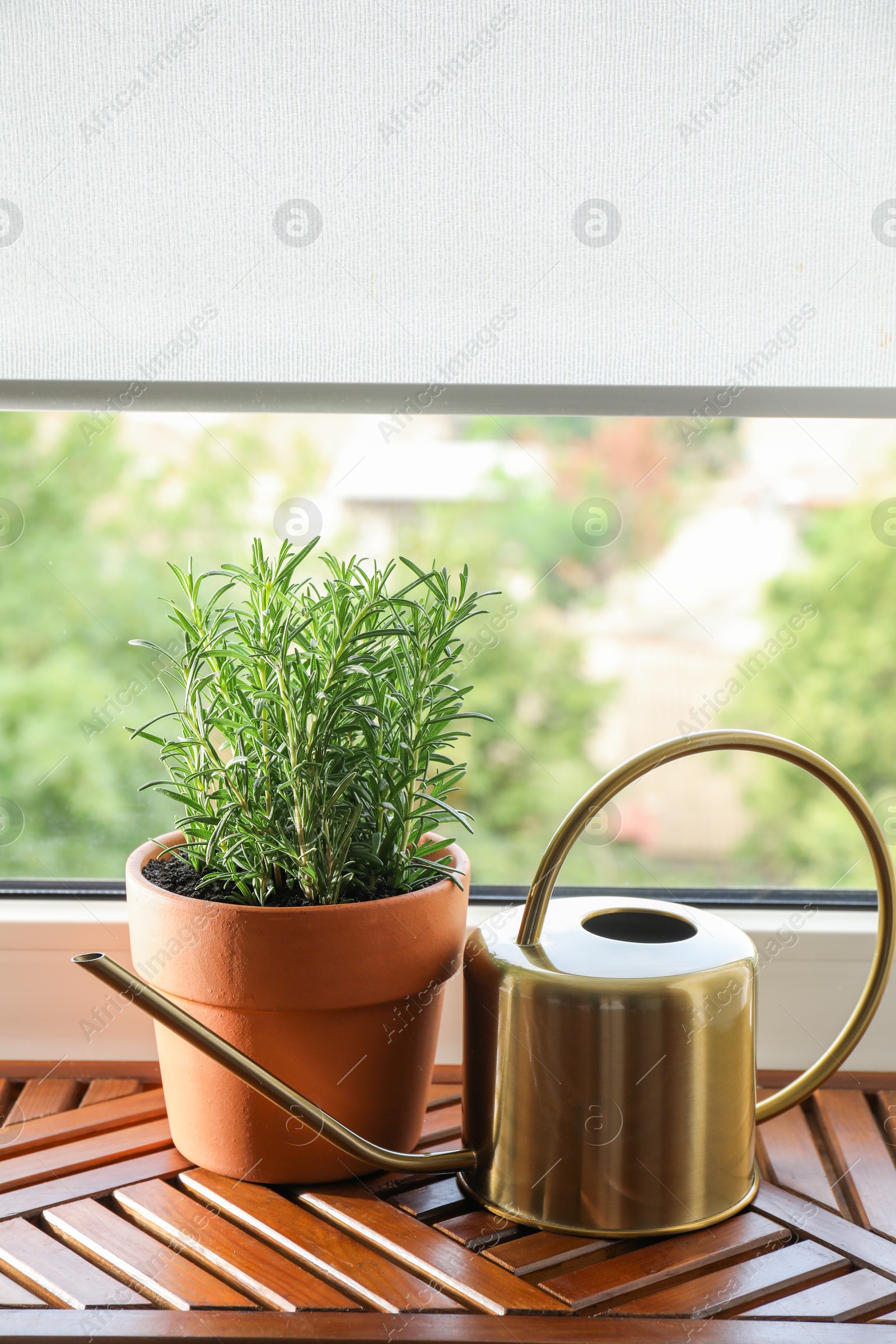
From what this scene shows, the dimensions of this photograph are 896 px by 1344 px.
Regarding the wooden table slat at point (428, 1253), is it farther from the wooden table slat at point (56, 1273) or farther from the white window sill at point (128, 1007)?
the white window sill at point (128, 1007)

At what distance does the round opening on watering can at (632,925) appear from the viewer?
2.52 feet

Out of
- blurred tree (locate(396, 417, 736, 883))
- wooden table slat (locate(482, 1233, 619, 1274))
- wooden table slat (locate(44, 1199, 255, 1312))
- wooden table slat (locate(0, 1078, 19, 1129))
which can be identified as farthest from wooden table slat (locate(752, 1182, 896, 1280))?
blurred tree (locate(396, 417, 736, 883))

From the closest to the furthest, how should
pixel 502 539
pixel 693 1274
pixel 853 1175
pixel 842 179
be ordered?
pixel 693 1274 < pixel 853 1175 < pixel 842 179 < pixel 502 539

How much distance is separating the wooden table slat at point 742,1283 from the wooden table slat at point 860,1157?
0.19ft

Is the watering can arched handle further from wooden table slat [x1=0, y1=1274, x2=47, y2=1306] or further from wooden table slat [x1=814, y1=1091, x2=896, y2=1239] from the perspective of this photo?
wooden table slat [x1=0, y1=1274, x2=47, y2=1306]

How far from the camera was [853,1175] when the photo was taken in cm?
78

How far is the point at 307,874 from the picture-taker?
2.39 ft

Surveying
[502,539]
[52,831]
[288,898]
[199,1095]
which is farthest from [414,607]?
[502,539]

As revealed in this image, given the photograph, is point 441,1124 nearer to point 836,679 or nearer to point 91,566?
point 91,566

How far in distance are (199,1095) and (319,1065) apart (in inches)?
3.7

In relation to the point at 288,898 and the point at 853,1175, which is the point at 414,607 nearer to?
the point at 288,898

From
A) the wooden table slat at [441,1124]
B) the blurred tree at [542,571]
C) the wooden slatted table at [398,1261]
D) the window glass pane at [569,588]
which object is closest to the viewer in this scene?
the wooden slatted table at [398,1261]

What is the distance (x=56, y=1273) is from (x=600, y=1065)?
36cm

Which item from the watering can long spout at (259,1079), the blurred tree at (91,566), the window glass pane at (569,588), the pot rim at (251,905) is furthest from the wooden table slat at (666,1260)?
the window glass pane at (569,588)
